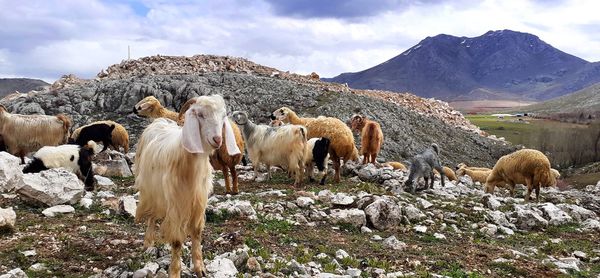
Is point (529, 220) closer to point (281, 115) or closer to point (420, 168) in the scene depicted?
point (420, 168)

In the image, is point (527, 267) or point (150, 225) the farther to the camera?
point (527, 267)

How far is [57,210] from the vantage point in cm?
936

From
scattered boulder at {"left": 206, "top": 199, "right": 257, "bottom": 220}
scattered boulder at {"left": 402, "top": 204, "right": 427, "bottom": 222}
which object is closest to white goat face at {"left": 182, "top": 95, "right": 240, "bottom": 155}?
scattered boulder at {"left": 206, "top": 199, "right": 257, "bottom": 220}

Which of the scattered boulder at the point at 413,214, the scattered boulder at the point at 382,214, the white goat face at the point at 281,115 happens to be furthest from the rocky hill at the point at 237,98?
the scattered boulder at the point at 382,214

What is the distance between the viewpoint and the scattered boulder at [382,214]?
34.1ft

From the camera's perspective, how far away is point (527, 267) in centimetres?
857

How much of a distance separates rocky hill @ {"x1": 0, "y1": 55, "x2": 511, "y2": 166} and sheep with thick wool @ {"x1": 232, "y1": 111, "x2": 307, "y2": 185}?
14430 millimetres

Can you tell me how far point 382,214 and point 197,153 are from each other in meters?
5.57

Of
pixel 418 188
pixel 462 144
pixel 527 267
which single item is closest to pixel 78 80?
pixel 462 144

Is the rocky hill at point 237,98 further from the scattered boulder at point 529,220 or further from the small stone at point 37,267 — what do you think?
the small stone at point 37,267

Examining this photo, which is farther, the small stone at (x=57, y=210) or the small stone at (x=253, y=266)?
the small stone at (x=57, y=210)

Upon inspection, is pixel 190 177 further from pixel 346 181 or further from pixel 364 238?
pixel 346 181

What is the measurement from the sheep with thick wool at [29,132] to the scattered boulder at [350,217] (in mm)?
10574

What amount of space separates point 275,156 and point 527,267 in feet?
25.9
